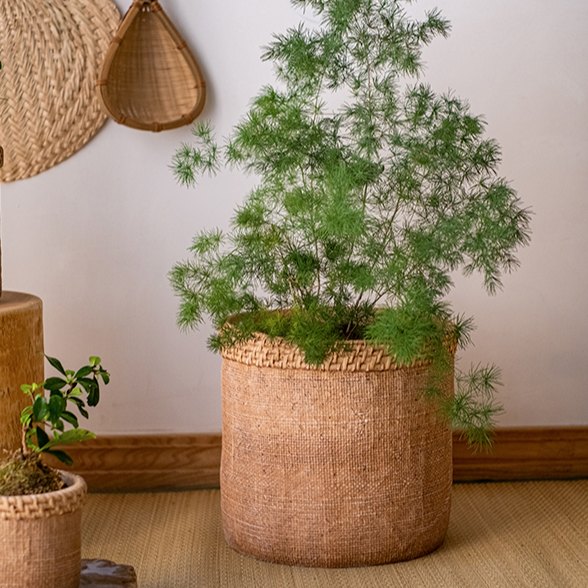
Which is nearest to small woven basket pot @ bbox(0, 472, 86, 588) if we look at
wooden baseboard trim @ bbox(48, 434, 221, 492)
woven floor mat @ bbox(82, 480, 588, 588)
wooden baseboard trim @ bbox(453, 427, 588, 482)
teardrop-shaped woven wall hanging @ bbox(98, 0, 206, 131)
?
woven floor mat @ bbox(82, 480, 588, 588)

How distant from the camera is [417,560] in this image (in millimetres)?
1436

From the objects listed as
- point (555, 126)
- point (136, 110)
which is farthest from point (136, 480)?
point (555, 126)

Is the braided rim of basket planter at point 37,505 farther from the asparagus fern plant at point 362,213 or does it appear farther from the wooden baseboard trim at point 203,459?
the wooden baseboard trim at point 203,459

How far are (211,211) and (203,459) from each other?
59 centimetres

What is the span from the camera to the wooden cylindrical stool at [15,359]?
137 centimetres

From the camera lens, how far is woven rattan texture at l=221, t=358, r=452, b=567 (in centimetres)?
136

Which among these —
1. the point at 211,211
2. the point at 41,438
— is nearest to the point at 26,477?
the point at 41,438

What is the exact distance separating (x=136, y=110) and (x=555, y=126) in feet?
3.19

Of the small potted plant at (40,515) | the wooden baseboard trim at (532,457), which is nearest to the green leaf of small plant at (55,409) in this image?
the small potted plant at (40,515)

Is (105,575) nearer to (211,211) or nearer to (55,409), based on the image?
(55,409)

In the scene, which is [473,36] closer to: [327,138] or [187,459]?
[327,138]

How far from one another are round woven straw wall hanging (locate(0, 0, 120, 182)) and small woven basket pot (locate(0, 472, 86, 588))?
2.93 feet

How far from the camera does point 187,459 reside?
1.87 m

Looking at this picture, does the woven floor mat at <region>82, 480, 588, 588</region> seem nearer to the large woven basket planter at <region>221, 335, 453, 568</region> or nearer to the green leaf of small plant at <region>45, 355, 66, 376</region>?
the large woven basket planter at <region>221, 335, 453, 568</region>
